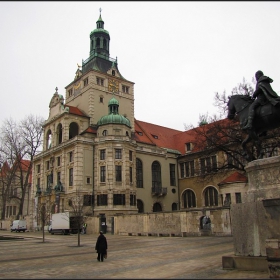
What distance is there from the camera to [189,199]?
53.6 metres

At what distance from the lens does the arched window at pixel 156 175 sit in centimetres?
5191

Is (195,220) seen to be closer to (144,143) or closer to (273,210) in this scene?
(273,210)

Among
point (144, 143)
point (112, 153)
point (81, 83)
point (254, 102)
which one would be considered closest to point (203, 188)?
point (144, 143)

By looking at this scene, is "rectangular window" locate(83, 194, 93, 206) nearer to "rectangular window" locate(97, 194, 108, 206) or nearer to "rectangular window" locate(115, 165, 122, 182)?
"rectangular window" locate(97, 194, 108, 206)

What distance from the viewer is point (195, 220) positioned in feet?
96.7

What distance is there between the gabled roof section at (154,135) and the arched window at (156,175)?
354 centimetres

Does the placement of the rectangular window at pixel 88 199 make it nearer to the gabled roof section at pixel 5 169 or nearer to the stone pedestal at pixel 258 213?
the gabled roof section at pixel 5 169

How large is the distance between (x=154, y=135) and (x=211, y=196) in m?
15.1

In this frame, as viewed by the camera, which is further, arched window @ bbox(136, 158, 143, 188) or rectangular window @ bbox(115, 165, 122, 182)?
arched window @ bbox(136, 158, 143, 188)

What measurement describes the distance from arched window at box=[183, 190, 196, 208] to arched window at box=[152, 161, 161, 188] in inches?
207

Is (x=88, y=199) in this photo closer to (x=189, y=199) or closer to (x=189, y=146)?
(x=189, y=199)

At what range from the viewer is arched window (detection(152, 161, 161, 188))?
170ft

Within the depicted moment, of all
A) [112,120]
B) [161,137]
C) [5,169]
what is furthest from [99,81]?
[5,169]

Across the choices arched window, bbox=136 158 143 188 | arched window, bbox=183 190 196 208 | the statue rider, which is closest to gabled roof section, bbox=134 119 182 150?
arched window, bbox=136 158 143 188
